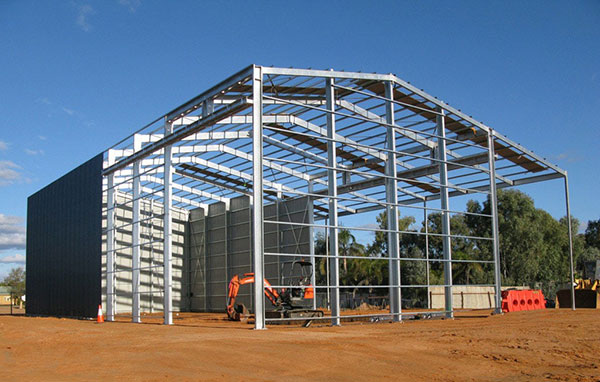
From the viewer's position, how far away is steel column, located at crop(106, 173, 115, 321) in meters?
28.7

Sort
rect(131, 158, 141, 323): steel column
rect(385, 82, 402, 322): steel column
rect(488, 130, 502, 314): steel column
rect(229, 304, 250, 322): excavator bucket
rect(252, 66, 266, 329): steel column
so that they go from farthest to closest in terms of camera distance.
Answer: rect(488, 130, 502, 314): steel column, rect(131, 158, 141, 323): steel column, rect(229, 304, 250, 322): excavator bucket, rect(385, 82, 402, 322): steel column, rect(252, 66, 266, 329): steel column

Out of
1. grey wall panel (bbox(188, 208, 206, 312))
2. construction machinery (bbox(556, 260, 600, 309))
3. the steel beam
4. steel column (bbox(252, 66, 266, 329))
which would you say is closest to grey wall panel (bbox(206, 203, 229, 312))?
grey wall panel (bbox(188, 208, 206, 312))

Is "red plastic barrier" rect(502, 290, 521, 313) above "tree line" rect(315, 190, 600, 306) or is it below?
below

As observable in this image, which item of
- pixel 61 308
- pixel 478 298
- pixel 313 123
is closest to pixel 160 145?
pixel 313 123

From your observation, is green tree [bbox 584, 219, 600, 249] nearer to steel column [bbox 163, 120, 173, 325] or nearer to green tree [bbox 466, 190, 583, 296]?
green tree [bbox 466, 190, 583, 296]

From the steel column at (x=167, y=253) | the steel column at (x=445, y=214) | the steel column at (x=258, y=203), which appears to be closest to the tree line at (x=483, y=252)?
the steel column at (x=445, y=214)

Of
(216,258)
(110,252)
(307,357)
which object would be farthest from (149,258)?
(307,357)

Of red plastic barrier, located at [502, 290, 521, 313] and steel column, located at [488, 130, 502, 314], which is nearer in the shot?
steel column, located at [488, 130, 502, 314]

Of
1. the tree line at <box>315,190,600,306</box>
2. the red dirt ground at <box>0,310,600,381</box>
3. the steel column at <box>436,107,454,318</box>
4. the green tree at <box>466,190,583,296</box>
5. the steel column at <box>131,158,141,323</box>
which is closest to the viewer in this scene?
the red dirt ground at <box>0,310,600,381</box>

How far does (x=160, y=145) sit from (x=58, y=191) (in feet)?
44.5

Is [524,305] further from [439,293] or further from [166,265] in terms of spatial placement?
[166,265]

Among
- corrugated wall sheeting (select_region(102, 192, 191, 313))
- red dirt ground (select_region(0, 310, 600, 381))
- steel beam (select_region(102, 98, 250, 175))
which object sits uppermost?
steel beam (select_region(102, 98, 250, 175))

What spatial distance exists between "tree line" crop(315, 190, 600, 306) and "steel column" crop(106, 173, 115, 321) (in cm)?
2380

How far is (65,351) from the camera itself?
41.5ft
